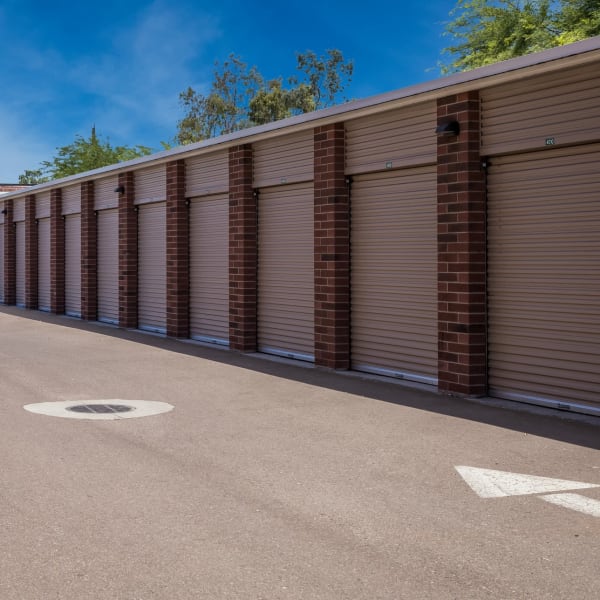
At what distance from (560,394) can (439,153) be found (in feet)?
11.1

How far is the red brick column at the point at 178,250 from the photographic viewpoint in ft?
57.1

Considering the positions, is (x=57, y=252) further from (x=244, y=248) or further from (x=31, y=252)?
(x=244, y=248)

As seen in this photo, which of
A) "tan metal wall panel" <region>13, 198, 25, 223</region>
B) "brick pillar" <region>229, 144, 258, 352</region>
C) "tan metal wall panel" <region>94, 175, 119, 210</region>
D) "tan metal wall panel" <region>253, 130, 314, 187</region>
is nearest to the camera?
"tan metal wall panel" <region>253, 130, 314, 187</region>

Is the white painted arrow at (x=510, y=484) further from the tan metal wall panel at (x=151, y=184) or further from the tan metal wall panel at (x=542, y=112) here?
the tan metal wall panel at (x=151, y=184)

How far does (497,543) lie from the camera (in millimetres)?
4906

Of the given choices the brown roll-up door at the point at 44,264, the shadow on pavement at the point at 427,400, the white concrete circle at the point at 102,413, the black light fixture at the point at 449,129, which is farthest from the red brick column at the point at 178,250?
the brown roll-up door at the point at 44,264

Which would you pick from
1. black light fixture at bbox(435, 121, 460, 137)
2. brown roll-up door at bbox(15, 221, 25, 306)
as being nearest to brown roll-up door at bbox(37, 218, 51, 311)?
brown roll-up door at bbox(15, 221, 25, 306)

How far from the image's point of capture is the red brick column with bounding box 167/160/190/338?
17.4m

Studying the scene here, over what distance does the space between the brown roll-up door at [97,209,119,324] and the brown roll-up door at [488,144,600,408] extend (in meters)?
13.0

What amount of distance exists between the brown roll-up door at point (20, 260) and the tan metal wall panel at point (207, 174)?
12804 mm

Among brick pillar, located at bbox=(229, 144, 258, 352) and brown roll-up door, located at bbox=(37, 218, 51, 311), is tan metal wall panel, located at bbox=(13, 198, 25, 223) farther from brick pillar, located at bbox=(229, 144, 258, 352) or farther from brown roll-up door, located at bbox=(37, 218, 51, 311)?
brick pillar, located at bbox=(229, 144, 258, 352)

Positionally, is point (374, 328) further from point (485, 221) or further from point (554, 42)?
point (554, 42)

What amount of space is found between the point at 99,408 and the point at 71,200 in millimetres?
15653

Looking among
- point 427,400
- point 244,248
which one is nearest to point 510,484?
point 427,400
